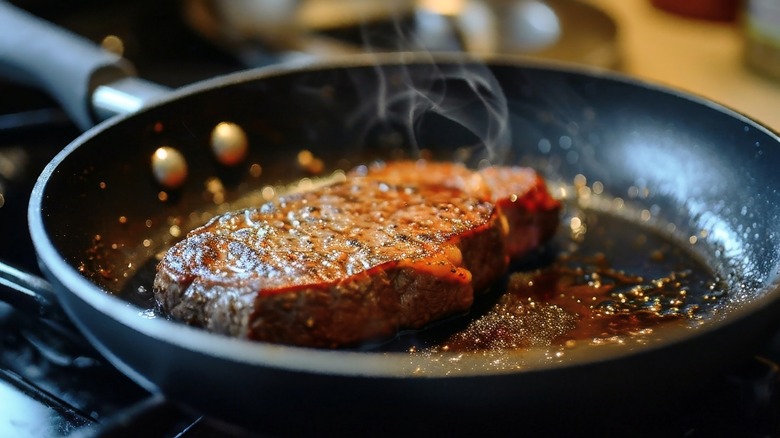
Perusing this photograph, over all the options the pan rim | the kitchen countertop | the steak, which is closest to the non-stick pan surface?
the pan rim

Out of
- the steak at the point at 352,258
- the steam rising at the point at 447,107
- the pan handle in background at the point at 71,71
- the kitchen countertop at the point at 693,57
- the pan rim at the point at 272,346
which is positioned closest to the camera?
the pan rim at the point at 272,346

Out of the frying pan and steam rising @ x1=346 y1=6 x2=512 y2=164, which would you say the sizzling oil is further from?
steam rising @ x1=346 y1=6 x2=512 y2=164

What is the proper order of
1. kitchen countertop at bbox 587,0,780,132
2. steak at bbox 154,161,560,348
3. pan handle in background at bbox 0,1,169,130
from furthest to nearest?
kitchen countertop at bbox 587,0,780,132 < pan handle in background at bbox 0,1,169,130 < steak at bbox 154,161,560,348

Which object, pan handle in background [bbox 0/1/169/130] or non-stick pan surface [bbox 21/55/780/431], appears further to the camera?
pan handle in background [bbox 0/1/169/130]

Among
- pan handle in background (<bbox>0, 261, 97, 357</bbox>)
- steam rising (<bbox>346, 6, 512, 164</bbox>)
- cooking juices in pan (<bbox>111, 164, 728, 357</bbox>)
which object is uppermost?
steam rising (<bbox>346, 6, 512, 164</bbox>)

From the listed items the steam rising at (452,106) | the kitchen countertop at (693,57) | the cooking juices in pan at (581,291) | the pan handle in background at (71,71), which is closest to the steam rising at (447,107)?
the steam rising at (452,106)

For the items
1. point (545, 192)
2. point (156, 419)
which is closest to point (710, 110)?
point (545, 192)

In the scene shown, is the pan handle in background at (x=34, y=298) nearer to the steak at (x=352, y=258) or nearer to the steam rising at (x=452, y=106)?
the steak at (x=352, y=258)

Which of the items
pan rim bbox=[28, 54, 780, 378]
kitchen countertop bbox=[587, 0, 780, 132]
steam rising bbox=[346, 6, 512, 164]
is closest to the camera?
pan rim bbox=[28, 54, 780, 378]
